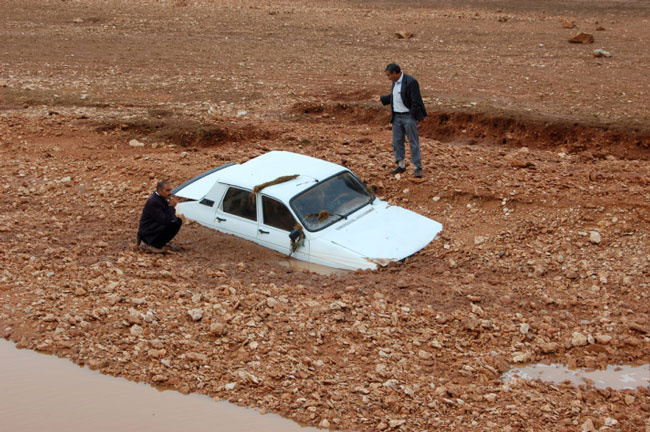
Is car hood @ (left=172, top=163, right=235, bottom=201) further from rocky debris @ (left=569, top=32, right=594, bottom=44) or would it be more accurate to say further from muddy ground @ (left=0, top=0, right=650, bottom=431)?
rocky debris @ (left=569, top=32, right=594, bottom=44)

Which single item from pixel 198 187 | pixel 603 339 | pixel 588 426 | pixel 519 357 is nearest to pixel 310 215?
pixel 198 187

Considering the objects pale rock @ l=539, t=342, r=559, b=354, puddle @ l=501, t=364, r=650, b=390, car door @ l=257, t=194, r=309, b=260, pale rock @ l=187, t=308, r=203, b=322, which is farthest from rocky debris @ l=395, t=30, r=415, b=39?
puddle @ l=501, t=364, r=650, b=390

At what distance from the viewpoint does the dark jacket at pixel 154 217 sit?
28.8 feet

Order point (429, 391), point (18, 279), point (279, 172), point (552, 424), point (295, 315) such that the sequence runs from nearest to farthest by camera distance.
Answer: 1. point (552, 424)
2. point (429, 391)
3. point (295, 315)
4. point (18, 279)
5. point (279, 172)

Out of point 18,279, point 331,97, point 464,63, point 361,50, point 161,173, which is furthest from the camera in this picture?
point 361,50

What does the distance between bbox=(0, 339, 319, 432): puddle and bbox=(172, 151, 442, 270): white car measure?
2652 mm

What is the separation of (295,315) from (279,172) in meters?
2.44

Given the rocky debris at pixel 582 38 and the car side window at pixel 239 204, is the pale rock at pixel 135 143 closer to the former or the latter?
the car side window at pixel 239 204

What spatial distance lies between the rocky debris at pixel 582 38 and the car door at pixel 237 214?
1660 centimetres

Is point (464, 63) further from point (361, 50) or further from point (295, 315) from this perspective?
point (295, 315)

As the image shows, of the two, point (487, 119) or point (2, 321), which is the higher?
point (487, 119)

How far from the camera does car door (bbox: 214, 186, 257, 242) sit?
902 centimetres

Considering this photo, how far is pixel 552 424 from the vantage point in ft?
19.3

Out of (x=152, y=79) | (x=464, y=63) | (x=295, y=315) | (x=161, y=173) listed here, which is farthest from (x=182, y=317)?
(x=464, y=63)
